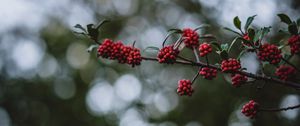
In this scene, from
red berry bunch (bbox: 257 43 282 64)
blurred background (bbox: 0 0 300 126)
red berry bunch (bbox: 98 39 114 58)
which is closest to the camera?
red berry bunch (bbox: 257 43 282 64)

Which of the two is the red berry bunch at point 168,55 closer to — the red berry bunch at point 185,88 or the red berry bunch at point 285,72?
the red berry bunch at point 185,88

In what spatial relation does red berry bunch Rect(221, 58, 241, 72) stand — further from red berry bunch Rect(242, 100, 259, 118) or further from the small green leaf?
red berry bunch Rect(242, 100, 259, 118)

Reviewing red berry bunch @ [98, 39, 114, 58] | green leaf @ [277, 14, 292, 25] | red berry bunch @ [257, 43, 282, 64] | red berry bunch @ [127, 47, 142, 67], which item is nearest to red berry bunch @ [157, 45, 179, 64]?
red berry bunch @ [127, 47, 142, 67]

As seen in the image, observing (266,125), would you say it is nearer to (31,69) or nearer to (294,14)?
(294,14)

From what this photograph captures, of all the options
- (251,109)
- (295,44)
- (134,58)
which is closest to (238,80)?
(251,109)

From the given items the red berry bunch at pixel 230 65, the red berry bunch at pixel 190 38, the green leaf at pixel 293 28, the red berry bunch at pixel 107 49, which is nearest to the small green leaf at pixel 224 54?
the red berry bunch at pixel 230 65

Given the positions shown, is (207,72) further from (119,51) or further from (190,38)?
(119,51)

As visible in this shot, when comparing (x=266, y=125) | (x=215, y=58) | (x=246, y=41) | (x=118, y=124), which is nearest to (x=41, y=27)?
(x=118, y=124)
